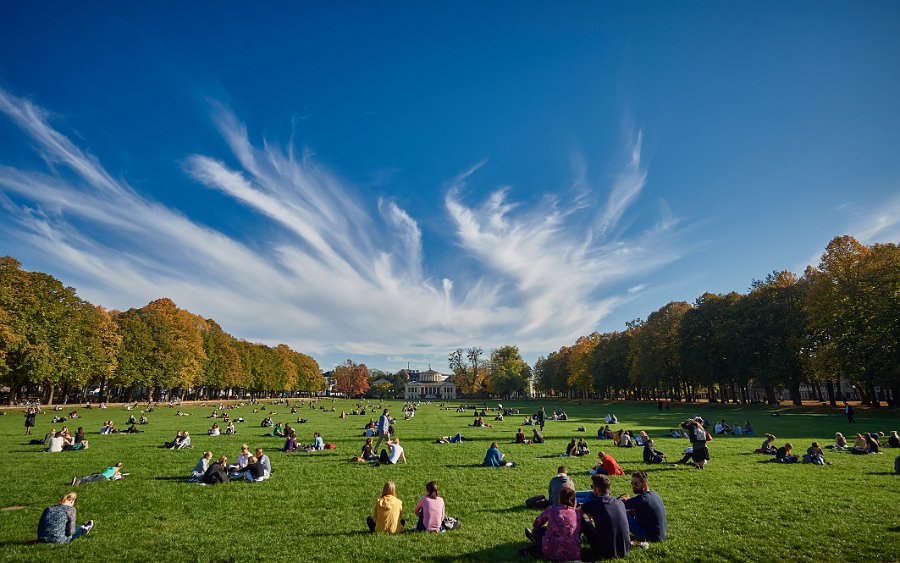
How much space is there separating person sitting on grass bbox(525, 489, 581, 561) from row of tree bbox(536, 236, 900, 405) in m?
48.1

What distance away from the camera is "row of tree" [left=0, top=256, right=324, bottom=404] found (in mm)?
50219

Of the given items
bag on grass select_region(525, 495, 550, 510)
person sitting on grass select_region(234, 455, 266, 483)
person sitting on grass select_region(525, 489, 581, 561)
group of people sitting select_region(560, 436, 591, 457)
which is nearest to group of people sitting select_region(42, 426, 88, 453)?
person sitting on grass select_region(234, 455, 266, 483)

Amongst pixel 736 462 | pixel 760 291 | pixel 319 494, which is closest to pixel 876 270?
pixel 760 291

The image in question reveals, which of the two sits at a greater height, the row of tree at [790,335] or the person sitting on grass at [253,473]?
the row of tree at [790,335]

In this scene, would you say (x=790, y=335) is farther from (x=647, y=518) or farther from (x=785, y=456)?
(x=647, y=518)

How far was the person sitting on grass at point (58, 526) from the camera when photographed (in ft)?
32.9

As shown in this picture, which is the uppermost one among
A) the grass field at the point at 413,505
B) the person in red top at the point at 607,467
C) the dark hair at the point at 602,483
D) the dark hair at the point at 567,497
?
the dark hair at the point at 602,483

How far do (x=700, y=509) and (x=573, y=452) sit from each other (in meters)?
10.4

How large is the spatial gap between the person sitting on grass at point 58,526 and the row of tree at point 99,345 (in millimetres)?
50248

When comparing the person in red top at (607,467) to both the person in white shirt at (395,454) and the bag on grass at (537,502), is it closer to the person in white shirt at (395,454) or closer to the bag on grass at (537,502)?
the bag on grass at (537,502)

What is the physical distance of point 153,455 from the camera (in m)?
22.5

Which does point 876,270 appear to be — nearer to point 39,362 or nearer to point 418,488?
point 418,488

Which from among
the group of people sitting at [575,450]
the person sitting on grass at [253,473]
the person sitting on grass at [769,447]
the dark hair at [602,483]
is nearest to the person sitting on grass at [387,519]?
the dark hair at [602,483]

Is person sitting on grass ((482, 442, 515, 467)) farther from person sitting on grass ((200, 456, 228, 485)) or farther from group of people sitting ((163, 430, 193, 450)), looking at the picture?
group of people sitting ((163, 430, 193, 450))
